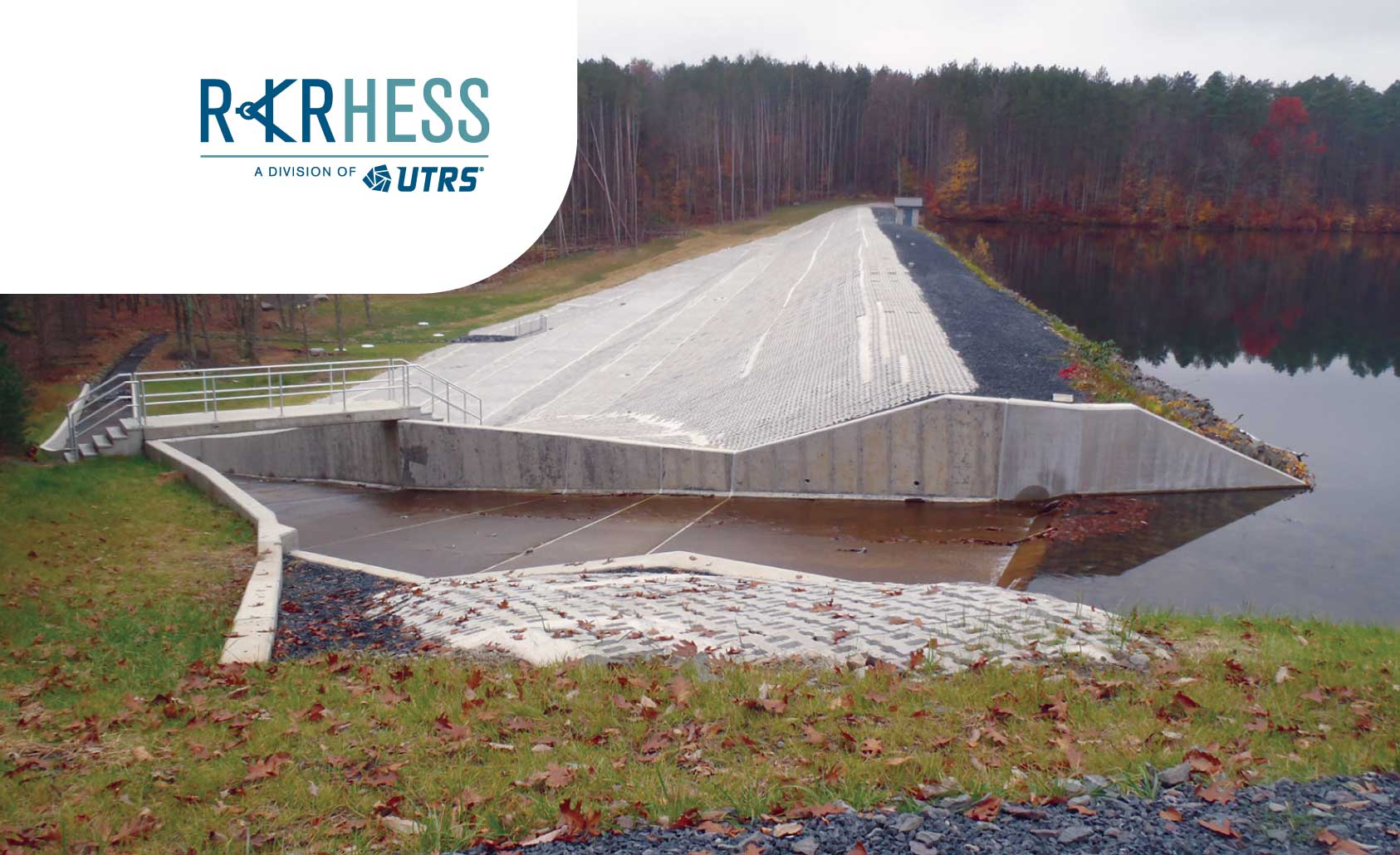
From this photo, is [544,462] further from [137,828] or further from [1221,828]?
[1221,828]

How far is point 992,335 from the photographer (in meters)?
25.7

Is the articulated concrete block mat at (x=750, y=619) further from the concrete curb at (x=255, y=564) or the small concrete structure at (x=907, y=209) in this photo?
the small concrete structure at (x=907, y=209)

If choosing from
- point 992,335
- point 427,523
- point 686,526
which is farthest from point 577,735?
point 992,335

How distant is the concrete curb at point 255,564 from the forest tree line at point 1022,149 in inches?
2356

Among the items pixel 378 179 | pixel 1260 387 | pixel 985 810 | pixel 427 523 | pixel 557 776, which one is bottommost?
pixel 427 523

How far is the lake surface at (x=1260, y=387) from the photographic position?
14.8m

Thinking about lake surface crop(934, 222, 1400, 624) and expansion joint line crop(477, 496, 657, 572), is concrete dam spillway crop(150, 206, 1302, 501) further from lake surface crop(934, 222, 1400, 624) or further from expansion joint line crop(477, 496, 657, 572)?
lake surface crop(934, 222, 1400, 624)

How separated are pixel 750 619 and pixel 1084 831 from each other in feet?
15.3

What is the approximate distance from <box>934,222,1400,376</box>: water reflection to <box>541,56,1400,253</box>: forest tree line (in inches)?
267

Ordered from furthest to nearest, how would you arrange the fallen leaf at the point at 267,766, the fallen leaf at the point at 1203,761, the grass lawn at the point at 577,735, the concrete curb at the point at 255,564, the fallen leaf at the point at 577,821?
1. the concrete curb at the point at 255,564
2. the fallen leaf at the point at 267,766
3. the fallen leaf at the point at 1203,761
4. the grass lawn at the point at 577,735
5. the fallen leaf at the point at 577,821

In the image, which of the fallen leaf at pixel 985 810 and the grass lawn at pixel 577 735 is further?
the grass lawn at pixel 577 735

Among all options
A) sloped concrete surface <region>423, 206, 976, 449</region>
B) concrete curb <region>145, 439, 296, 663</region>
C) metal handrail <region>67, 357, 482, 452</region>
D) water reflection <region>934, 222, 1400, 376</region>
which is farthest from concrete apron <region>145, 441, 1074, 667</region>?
water reflection <region>934, 222, 1400, 376</region>

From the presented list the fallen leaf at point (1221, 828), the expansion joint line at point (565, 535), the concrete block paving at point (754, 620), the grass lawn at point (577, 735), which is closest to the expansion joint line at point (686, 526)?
the expansion joint line at point (565, 535)

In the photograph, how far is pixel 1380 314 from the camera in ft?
147
